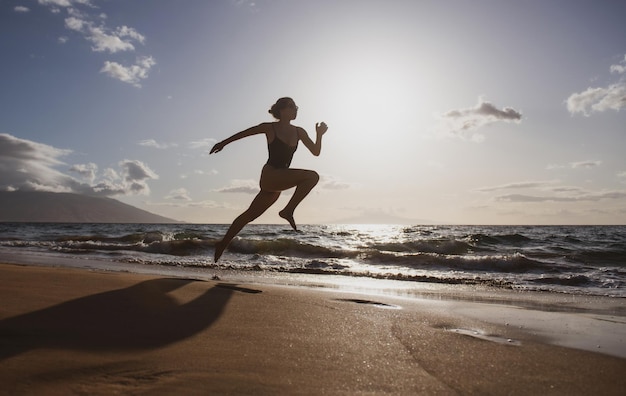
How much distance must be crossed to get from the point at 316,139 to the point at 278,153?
0.60m

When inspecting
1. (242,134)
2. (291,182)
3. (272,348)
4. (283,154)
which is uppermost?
(242,134)

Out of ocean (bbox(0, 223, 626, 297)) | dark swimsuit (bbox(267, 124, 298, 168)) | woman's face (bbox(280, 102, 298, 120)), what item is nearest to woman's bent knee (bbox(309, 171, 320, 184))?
dark swimsuit (bbox(267, 124, 298, 168))

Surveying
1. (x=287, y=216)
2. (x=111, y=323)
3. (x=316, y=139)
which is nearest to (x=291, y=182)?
(x=287, y=216)

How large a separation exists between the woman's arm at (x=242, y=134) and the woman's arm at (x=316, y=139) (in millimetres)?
490

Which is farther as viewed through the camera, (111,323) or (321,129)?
(321,129)

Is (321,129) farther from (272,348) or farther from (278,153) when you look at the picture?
(272,348)

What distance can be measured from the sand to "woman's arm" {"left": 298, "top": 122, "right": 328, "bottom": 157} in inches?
96.2

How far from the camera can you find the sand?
1.63 meters

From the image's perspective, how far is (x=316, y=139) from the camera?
5664 mm

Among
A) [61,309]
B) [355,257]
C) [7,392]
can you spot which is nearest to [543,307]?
[61,309]

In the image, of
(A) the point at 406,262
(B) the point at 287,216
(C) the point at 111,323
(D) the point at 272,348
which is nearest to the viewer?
(D) the point at 272,348

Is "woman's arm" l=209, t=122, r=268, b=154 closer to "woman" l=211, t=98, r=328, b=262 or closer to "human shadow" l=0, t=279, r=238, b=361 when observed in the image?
"woman" l=211, t=98, r=328, b=262

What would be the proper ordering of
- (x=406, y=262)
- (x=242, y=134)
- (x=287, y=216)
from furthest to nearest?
(x=406, y=262)
(x=287, y=216)
(x=242, y=134)

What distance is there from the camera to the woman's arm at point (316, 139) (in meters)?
5.61
